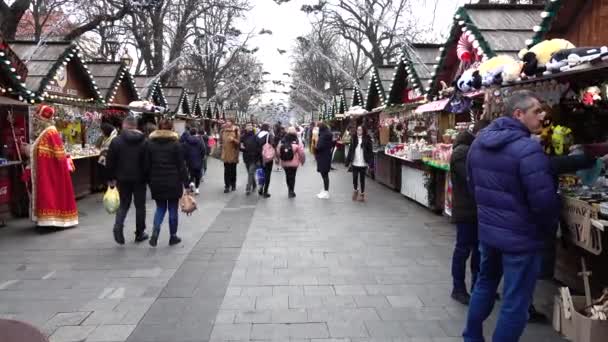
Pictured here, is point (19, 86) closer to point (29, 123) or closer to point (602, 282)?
point (29, 123)

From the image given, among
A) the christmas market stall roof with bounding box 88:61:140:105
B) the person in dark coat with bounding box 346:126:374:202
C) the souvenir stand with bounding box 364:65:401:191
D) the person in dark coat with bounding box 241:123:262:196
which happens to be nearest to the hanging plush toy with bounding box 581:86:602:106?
the person in dark coat with bounding box 346:126:374:202

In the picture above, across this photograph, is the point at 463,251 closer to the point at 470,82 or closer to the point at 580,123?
the point at 580,123

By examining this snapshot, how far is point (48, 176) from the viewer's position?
8.43 meters

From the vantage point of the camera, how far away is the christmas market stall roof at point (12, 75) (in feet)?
29.5

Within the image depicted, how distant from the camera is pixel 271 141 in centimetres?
1314

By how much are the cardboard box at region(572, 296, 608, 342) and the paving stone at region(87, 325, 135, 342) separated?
3431 millimetres

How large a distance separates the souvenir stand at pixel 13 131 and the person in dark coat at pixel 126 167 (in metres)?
2.84

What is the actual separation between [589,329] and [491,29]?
6.23 metres

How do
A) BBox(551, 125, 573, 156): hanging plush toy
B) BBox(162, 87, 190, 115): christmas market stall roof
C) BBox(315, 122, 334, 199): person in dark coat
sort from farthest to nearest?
BBox(162, 87, 190, 115): christmas market stall roof < BBox(315, 122, 334, 199): person in dark coat < BBox(551, 125, 573, 156): hanging plush toy

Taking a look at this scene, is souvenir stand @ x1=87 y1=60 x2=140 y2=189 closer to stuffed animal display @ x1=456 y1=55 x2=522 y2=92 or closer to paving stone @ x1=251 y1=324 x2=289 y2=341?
stuffed animal display @ x1=456 y1=55 x2=522 y2=92

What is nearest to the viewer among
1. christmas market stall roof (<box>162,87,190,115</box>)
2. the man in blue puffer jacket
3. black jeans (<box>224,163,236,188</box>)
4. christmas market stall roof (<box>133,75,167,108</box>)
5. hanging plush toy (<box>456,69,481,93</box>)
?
the man in blue puffer jacket

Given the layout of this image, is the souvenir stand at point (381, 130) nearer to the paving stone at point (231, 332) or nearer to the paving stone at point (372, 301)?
the paving stone at point (372, 301)

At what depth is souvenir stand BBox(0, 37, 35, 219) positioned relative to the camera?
30.2 feet

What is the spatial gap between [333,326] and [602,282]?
2.53 m
